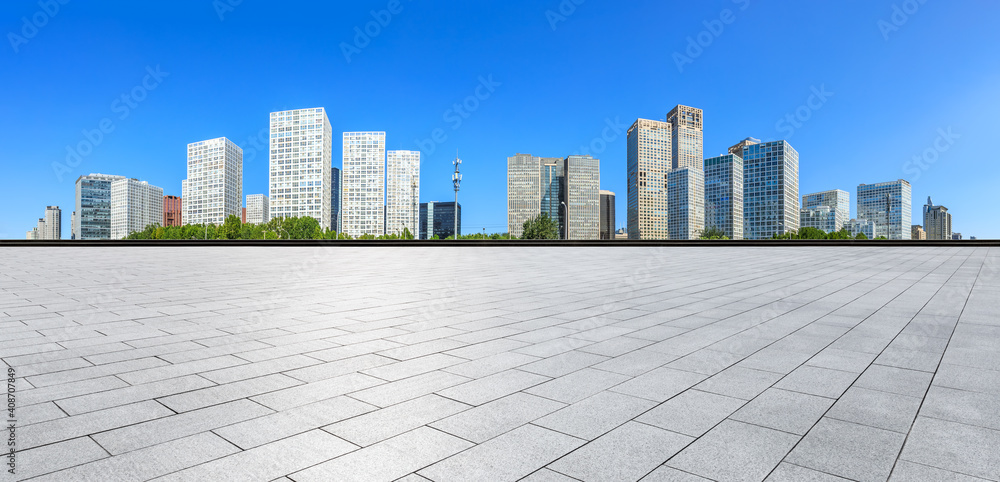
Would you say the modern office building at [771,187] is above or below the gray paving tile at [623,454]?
above

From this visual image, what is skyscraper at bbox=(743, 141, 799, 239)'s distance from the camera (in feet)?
310

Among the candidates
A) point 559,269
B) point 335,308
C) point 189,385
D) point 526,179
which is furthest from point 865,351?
point 526,179

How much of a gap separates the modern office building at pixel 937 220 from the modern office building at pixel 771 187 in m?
27.0

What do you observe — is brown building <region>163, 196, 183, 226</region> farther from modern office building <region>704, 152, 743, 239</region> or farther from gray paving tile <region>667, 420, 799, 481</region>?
gray paving tile <region>667, 420, 799, 481</region>

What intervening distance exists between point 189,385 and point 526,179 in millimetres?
115149

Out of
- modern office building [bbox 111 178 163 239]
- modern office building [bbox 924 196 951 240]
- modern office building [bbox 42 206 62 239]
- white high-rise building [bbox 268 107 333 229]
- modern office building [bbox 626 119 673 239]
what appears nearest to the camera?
modern office building [bbox 924 196 951 240]

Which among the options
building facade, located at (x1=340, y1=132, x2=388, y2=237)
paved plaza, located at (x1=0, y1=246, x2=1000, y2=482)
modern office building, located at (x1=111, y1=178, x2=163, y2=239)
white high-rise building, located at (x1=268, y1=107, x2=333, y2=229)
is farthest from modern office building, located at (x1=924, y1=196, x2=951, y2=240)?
modern office building, located at (x1=111, y1=178, x2=163, y2=239)

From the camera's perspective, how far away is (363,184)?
371 ft

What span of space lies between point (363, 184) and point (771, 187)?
87.2 m

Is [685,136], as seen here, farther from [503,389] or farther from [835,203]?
[503,389]

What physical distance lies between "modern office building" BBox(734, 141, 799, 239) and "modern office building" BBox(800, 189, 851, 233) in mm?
6682

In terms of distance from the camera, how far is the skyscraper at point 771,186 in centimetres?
9462

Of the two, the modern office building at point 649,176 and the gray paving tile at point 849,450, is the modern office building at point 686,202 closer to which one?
the modern office building at point 649,176

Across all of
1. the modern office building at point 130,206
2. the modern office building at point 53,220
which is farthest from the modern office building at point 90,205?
the modern office building at point 130,206
